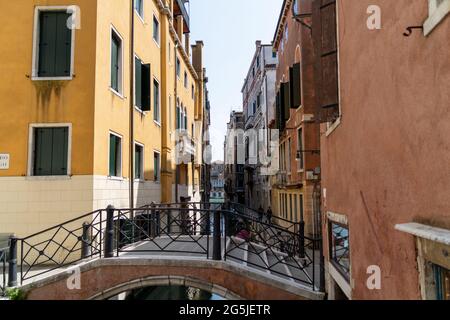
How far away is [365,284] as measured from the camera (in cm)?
481

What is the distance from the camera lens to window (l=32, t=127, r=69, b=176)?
353 inches

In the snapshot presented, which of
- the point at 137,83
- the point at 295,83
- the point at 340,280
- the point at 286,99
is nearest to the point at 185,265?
the point at 340,280

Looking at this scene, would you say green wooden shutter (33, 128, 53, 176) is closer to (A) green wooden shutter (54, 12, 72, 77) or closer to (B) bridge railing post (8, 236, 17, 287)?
(A) green wooden shutter (54, 12, 72, 77)

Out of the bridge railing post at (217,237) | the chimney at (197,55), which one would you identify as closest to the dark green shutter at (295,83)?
the bridge railing post at (217,237)

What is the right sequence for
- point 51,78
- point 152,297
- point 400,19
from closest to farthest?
Result: 1. point 400,19
2. point 51,78
3. point 152,297

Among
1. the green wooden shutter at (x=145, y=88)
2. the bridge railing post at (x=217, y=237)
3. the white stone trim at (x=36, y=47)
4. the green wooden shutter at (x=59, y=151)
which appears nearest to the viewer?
the bridge railing post at (x=217, y=237)

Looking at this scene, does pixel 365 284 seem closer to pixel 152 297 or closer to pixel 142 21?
pixel 152 297

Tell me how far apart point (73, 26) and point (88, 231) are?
548 centimetres

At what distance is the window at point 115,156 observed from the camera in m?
10.3

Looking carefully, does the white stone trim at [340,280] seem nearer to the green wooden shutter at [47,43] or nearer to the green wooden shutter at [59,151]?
the green wooden shutter at [59,151]

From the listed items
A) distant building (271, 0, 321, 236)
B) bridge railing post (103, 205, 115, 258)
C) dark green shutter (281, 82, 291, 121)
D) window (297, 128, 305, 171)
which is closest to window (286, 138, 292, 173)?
distant building (271, 0, 321, 236)

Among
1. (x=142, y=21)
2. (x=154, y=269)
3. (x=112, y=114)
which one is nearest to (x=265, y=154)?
(x=142, y=21)

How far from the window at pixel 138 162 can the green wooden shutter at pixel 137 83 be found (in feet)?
5.00

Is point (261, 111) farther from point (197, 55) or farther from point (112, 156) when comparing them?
point (112, 156)
